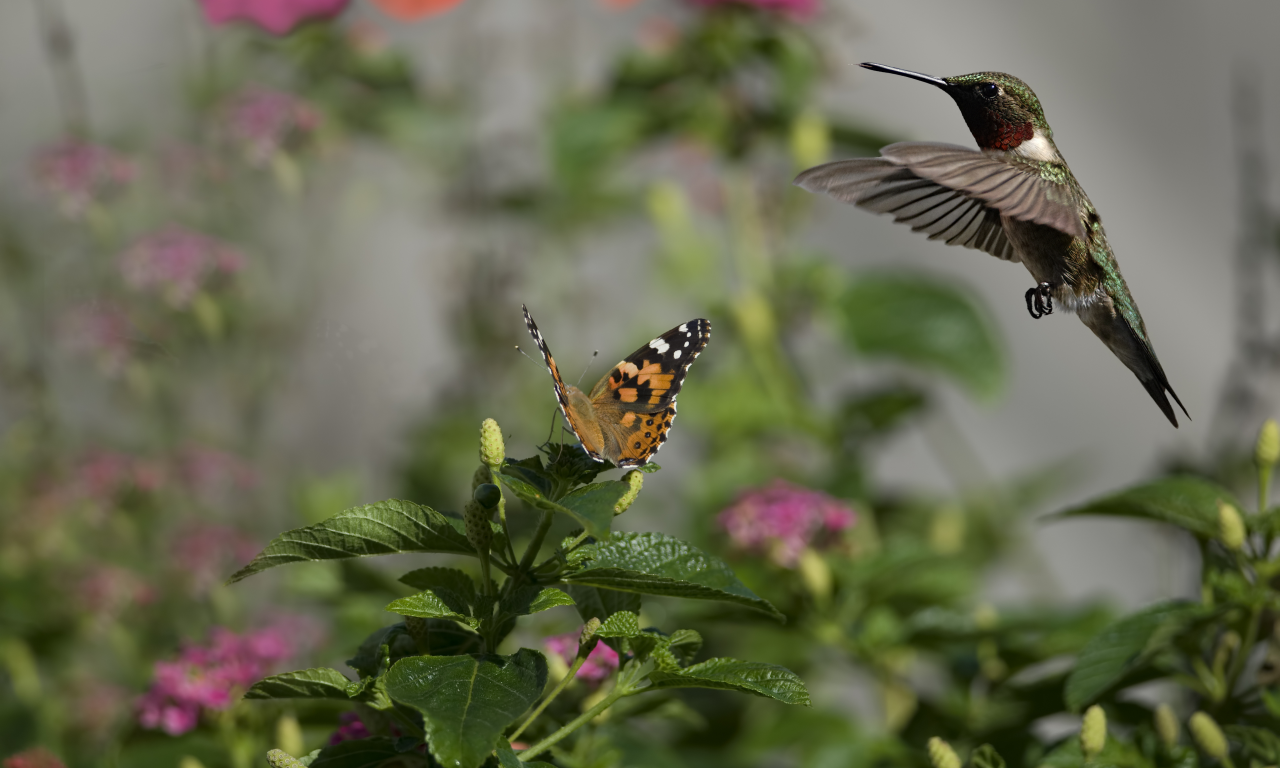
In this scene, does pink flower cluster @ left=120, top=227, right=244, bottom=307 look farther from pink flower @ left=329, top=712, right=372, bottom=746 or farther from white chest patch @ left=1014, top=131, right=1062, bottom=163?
white chest patch @ left=1014, top=131, right=1062, bottom=163

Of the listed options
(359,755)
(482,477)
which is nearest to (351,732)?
(359,755)

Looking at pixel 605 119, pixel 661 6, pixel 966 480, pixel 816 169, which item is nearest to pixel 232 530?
pixel 605 119

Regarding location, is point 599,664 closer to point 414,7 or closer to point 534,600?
point 534,600

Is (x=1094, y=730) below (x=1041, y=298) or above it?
below

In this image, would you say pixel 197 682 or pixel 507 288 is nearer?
pixel 197 682

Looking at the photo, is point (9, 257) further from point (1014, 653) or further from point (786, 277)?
point (1014, 653)

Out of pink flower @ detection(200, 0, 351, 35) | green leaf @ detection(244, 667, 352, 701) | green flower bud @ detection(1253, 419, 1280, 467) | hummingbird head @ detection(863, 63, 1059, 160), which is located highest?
pink flower @ detection(200, 0, 351, 35)

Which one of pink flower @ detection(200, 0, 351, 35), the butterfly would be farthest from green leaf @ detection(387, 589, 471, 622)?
pink flower @ detection(200, 0, 351, 35)
